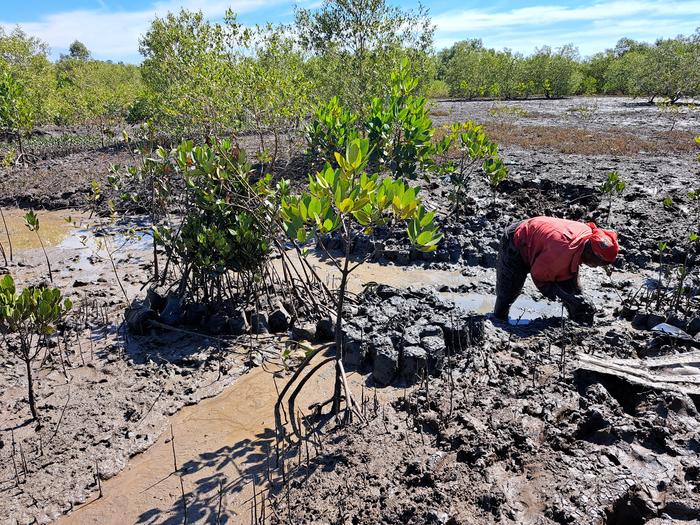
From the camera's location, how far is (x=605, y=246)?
13.9 feet

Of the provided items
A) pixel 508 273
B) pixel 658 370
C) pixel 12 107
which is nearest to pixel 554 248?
pixel 508 273

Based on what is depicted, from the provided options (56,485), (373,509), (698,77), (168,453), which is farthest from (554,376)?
(698,77)

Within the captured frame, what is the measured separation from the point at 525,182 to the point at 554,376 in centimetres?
677

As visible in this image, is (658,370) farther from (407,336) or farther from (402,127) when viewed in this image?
(402,127)

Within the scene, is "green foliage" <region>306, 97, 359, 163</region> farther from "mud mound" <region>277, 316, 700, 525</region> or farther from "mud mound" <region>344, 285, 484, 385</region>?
"mud mound" <region>277, 316, 700, 525</region>

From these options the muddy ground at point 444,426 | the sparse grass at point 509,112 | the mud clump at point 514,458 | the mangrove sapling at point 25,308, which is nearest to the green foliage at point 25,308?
the mangrove sapling at point 25,308

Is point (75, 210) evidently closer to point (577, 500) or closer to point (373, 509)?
point (373, 509)

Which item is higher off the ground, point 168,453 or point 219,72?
point 219,72

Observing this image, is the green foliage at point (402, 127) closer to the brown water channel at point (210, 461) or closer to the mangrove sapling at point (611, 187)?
the brown water channel at point (210, 461)

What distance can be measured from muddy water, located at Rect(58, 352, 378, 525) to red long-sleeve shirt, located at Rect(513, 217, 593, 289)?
205 centimetres

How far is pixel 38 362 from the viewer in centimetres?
462

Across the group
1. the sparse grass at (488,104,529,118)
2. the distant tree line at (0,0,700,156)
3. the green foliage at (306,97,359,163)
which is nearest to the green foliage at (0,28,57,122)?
the distant tree line at (0,0,700,156)

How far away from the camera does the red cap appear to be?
13.9ft

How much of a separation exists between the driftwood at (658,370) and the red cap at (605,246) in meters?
0.95
